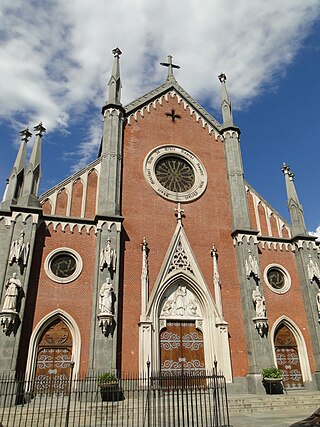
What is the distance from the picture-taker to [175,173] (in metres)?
21.1

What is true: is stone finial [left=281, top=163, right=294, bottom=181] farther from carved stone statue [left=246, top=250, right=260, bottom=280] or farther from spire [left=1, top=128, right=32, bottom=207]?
spire [left=1, top=128, right=32, bottom=207]

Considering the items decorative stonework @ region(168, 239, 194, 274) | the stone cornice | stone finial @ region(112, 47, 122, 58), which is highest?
stone finial @ region(112, 47, 122, 58)

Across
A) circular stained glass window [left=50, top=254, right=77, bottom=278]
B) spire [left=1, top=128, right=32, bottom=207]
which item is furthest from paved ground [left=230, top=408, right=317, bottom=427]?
spire [left=1, top=128, right=32, bottom=207]

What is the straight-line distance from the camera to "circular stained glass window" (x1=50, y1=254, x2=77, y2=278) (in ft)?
52.4

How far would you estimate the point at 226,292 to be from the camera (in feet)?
60.1

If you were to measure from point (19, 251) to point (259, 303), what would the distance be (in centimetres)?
1150

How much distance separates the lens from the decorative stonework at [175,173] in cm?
2005

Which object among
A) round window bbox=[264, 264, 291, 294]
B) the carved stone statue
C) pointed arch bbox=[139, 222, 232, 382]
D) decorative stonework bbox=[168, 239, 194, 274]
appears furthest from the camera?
round window bbox=[264, 264, 291, 294]

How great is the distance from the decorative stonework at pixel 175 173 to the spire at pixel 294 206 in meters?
5.44

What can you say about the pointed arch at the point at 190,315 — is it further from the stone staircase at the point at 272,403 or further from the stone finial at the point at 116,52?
the stone finial at the point at 116,52

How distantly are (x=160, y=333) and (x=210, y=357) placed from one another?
2.65 metres

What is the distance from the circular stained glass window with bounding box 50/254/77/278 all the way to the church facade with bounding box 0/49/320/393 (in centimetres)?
6

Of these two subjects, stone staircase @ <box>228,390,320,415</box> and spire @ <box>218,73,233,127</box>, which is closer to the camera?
stone staircase @ <box>228,390,320,415</box>

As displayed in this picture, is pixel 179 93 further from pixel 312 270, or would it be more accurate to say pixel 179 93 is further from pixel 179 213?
pixel 312 270
